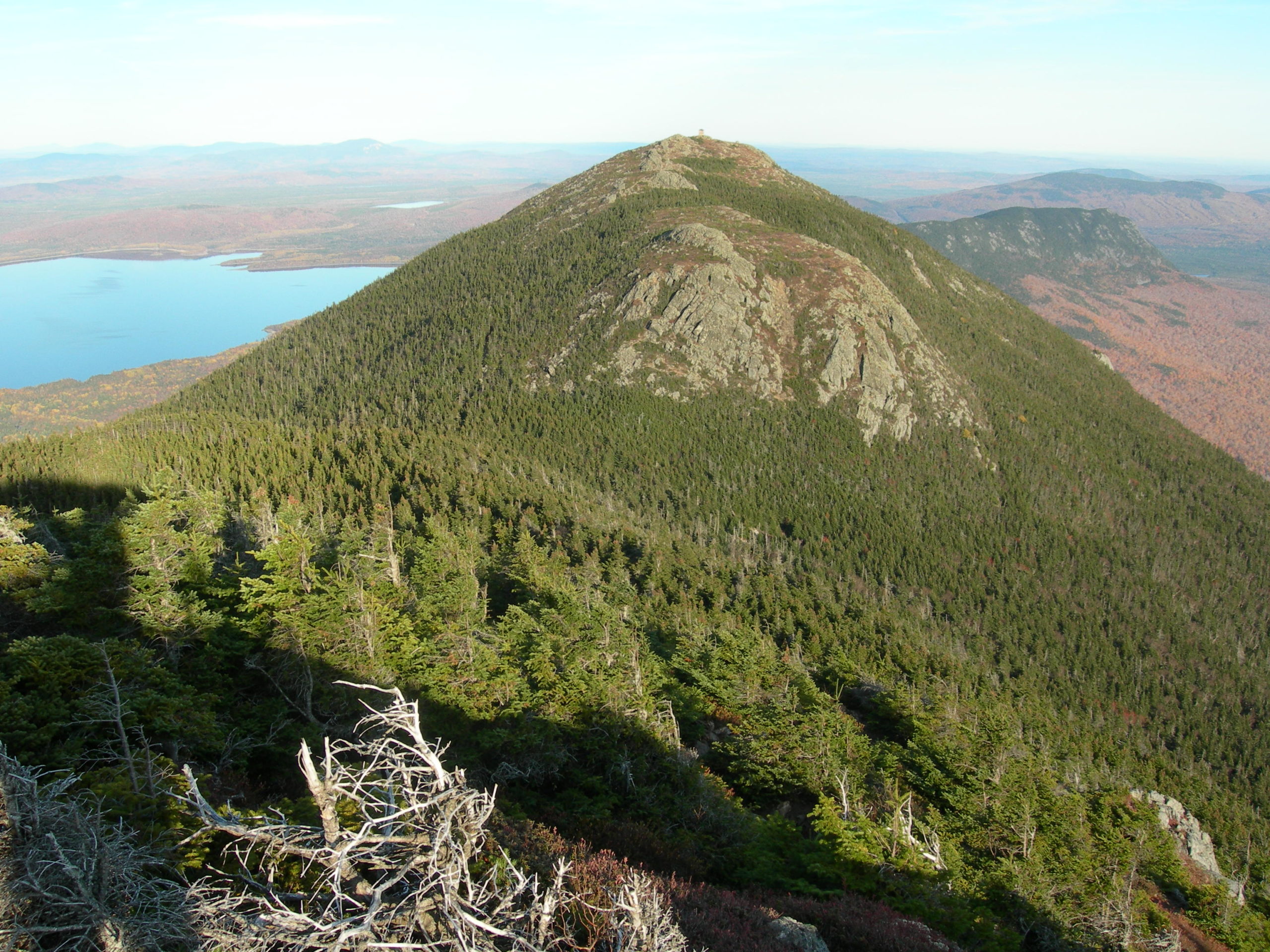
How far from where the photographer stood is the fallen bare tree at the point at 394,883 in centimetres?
777

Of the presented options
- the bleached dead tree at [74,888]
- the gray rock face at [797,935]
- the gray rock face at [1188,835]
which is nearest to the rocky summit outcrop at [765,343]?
the gray rock face at [1188,835]

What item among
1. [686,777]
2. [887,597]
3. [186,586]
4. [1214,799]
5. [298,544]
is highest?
[298,544]

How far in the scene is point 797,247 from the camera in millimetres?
199625

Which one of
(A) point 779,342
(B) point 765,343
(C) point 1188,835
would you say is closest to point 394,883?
(C) point 1188,835

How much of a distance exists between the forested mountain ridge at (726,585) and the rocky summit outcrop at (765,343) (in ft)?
→ 3.22

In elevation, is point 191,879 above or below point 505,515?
above

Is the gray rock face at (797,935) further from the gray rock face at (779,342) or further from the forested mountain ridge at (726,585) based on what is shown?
the gray rock face at (779,342)

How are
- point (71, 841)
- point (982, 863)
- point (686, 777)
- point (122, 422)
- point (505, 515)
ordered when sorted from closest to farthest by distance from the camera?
point (71, 841) < point (686, 777) < point (982, 863) < point (505, 515) < point (122, 422)

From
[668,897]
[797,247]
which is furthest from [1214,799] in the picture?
[797,247]

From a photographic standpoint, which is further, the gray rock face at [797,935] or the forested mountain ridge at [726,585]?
the forested mountain ridge at [726,585]

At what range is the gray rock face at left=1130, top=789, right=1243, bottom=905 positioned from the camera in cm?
5750

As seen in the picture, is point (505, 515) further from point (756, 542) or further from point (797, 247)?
point (797, 247)

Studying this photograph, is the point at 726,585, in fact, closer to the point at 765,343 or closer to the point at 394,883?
the point at 394,883

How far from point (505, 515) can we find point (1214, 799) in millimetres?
110396
